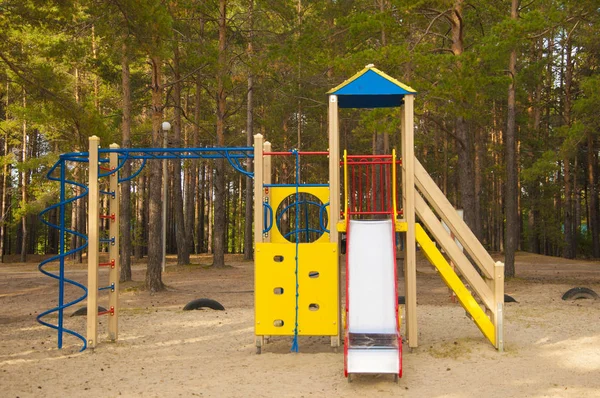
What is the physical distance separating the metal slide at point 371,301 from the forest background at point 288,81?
22.0ft

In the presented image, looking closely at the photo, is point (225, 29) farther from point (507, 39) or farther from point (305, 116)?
point (305, 116)

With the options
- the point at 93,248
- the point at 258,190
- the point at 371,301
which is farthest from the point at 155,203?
the point at 371,301

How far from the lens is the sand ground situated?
6020 mm

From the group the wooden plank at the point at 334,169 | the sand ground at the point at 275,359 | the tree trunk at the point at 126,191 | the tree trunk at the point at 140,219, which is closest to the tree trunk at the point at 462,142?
the sand ground at the point at 275,359

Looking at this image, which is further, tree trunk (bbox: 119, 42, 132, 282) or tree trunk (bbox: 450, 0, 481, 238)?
tree trunk (bbox: 119, 42, 132, 282)

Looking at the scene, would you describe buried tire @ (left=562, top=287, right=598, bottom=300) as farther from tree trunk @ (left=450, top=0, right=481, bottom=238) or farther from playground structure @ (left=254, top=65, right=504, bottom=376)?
playground structure @ (left=254, top=65, right=504, bottom=376)

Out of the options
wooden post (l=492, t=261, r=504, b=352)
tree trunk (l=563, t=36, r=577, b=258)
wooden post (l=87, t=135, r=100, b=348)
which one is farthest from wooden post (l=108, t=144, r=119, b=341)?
tree trunk (l=563, t=36, r=577, b=258)

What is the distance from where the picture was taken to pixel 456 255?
780 cm

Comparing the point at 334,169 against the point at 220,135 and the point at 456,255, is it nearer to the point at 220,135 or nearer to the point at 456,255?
the point at 456,255

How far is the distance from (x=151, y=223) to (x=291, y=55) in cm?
537

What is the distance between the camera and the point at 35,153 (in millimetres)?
33250

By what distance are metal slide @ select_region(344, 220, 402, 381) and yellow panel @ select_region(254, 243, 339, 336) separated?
0.51 m

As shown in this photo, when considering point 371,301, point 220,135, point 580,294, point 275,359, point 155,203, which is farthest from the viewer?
point 220,135

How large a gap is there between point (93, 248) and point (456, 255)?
15.3 ft
